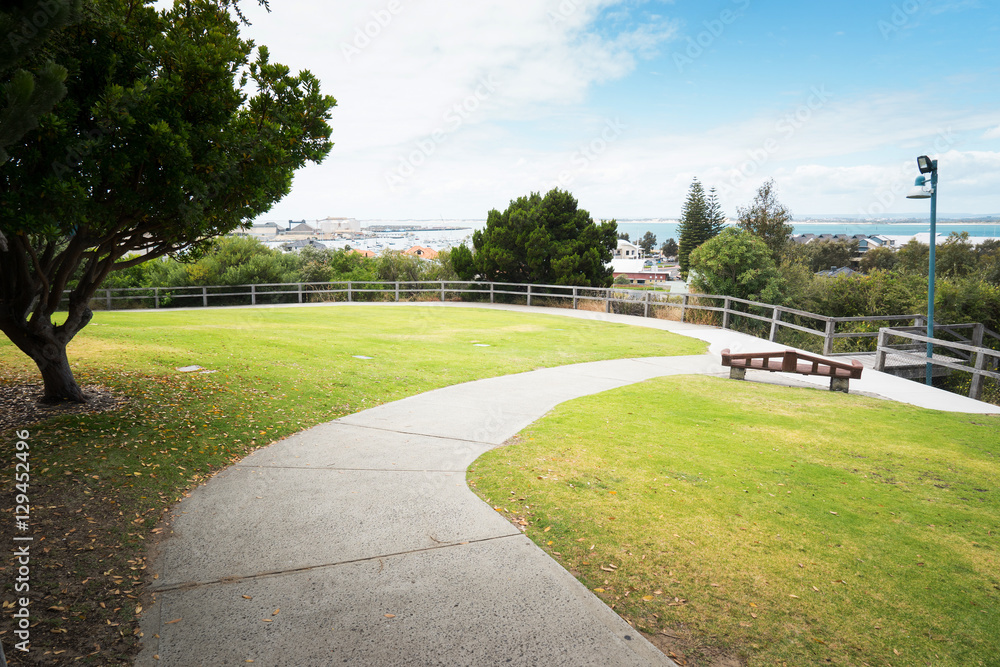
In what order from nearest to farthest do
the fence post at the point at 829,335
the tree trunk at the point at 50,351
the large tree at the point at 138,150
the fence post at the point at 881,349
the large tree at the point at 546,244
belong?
the large tree at the point at 138,150 < the tree trunk at the point at 50,351 < the fence post at the point at 881,349 < the fence post at the point at 829,335 < the large tree at the point at 546,244

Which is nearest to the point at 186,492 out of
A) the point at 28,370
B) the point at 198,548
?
the point at 198,548

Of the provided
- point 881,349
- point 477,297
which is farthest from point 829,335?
point 477,297

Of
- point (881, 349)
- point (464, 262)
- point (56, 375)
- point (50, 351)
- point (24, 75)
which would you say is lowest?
point (881, 349)

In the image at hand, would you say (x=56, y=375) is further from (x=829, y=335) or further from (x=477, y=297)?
(x=477, y=297)

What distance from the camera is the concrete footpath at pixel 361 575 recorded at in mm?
2842

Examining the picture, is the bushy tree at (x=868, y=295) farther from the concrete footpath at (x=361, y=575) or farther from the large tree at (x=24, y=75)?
the large tree at (x=24, y=75)

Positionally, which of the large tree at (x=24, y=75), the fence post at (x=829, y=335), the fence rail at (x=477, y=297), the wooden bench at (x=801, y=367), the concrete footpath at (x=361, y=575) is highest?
the large tree at (x=24, y=75)

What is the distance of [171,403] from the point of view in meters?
6.94

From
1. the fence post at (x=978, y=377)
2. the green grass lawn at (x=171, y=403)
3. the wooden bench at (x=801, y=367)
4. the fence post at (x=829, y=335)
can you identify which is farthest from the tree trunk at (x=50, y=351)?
the fence post at (x=829, y=335)

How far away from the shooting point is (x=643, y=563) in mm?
3688

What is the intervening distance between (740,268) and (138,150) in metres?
20.8

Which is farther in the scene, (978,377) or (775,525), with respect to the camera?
(978,377)

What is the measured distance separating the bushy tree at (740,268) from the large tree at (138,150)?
18027mm

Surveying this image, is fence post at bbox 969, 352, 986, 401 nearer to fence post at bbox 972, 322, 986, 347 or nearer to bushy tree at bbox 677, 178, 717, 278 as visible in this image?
fence post at bbox 972, 322, 986, 347
